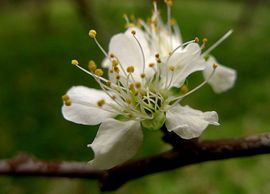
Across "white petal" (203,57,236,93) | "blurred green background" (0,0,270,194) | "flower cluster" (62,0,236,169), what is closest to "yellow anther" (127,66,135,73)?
"flower cluster" (62,0,236,169)

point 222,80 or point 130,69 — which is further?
point 222,80

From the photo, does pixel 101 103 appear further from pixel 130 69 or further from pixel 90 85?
pixel 90 85

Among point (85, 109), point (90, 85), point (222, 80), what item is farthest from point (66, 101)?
point (90, 85)

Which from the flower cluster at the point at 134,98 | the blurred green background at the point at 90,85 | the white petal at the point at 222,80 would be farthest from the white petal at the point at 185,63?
the blurred green background at the point at 90,85

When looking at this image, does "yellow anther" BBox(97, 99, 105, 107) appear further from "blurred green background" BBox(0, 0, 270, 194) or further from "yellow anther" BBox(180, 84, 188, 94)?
"blurred green background" BBox(0, 0, 270, 194)

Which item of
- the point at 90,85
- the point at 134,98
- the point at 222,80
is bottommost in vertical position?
the point at 90,85

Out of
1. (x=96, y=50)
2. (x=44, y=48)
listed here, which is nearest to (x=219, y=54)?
(x=96, y=50)
